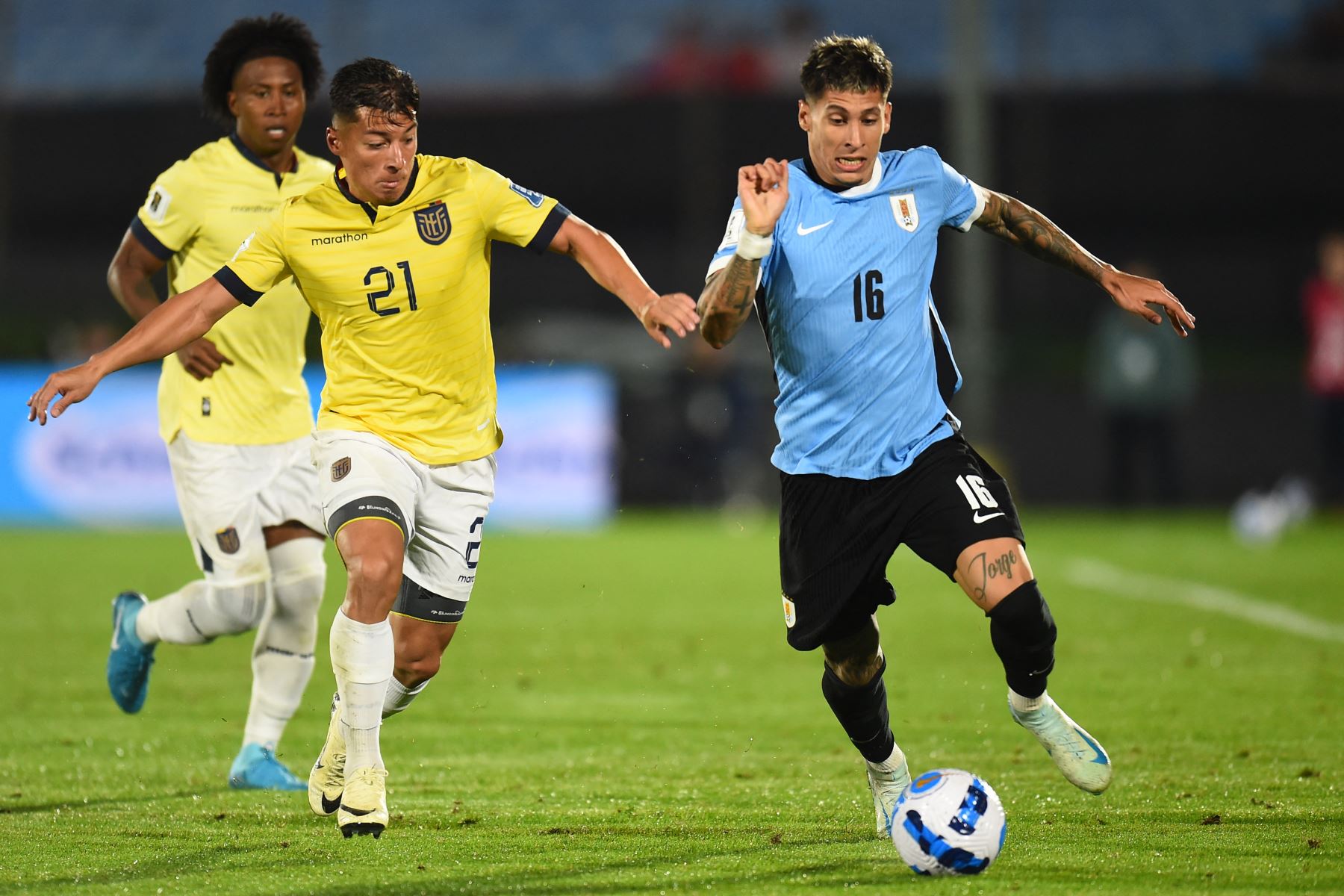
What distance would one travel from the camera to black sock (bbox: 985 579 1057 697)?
5207 mm

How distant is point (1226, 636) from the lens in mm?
10266

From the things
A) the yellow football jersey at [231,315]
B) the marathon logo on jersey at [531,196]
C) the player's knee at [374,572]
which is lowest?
the player's knee at [374,572]

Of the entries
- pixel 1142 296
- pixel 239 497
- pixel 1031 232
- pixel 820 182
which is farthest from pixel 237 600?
pixel 1142 296

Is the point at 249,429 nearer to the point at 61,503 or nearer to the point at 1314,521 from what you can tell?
the point at 61,503

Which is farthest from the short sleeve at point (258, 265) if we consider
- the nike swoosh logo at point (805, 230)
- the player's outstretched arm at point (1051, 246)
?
the player's outstretched arm at point (1051, 246)

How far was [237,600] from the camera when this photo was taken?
21.6 ft

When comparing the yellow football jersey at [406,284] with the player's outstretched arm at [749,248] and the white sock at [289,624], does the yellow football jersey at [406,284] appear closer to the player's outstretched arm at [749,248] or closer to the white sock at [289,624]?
the player's outstretched arm at [749,248]

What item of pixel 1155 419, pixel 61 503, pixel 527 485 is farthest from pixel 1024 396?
pixel 61 503

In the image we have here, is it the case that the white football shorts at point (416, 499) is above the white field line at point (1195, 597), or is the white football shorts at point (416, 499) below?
above

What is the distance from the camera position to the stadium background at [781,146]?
73.6 ft

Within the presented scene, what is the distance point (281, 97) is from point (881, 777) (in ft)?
10.4

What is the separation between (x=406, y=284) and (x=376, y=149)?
414mm

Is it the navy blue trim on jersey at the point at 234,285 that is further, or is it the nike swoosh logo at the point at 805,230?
the navy blue trim on jersey at the point at 234,285

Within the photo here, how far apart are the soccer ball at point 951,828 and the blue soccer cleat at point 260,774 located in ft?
7.89
